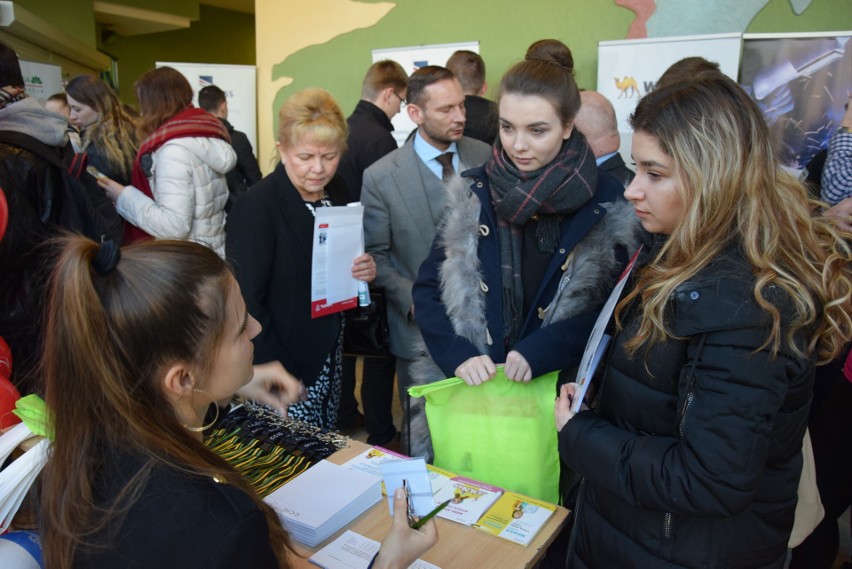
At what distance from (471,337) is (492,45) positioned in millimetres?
4284

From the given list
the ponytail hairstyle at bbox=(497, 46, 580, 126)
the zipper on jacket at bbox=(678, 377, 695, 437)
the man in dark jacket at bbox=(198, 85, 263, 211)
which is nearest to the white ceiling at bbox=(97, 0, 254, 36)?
the man in dark jacket at bbox=(198, 85, 263, 211)

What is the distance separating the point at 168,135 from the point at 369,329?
1.28 meters

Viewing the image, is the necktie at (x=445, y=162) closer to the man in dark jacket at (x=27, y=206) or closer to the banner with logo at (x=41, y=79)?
the man in dark jacket at (x=27, y=206)

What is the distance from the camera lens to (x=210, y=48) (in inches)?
526

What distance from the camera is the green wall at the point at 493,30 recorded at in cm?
441

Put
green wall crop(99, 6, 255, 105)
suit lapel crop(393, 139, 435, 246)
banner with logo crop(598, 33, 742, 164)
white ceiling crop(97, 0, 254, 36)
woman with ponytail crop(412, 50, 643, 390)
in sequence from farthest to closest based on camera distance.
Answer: green wall crop(99, 6, 255, 105), white ceiling crop(97, 0, 254, 36), banner with logo crop(598, 33, 742, 164), suit lapel crop(393, 139, 435, 246), woman with ponytail crop(412, 50, 643, 390)

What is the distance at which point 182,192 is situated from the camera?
2.74m

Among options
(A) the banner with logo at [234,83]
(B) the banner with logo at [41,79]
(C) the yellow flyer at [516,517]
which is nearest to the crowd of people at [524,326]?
(C) the yellow flyer at [516,517]

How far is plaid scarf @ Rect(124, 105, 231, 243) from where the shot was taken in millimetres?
2793

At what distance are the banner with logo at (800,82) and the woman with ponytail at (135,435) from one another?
4.32 metres

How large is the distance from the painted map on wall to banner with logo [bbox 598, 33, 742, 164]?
27cm

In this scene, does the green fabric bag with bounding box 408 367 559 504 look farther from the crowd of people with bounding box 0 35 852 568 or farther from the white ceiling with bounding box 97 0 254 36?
the white ceiling with bounding box 97 0 254 36

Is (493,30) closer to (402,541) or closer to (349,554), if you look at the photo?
(349,554)

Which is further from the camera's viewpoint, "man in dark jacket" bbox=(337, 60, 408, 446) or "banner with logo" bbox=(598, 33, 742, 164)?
"banner with logo" bbox=(598, 33, 742, 164)
